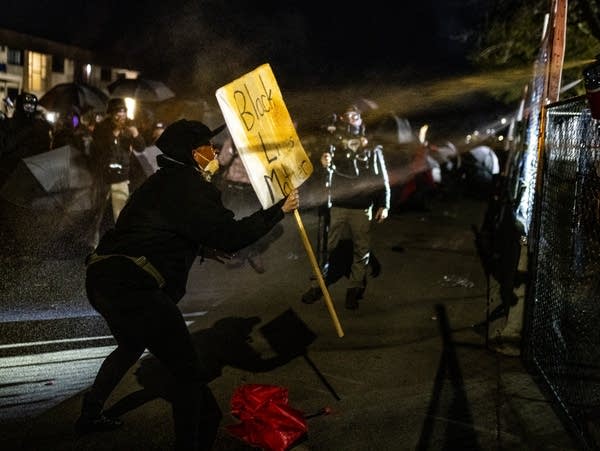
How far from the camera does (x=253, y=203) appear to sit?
10.7 metres

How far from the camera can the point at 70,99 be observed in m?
13.3

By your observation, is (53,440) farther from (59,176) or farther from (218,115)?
(218,115)

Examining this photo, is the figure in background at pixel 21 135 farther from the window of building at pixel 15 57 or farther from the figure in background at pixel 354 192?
the window of building at pixel 15 57

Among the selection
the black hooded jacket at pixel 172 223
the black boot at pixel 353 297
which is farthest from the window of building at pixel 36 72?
the black hooded jacket at pixel 172 223

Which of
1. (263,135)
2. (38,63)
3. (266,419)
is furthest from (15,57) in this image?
(266,419)

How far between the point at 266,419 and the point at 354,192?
380cm

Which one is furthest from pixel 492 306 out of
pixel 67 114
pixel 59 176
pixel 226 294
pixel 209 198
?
pixel 67 114

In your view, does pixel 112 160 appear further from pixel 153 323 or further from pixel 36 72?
pixel 36 72

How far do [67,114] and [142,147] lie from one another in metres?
3.90

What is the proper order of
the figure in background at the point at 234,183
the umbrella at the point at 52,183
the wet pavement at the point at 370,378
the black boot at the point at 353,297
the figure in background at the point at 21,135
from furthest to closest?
the figure in background at the point at 234,183, the figure in background at the point at 21,135, the umbrella at the point at 52,183, the black boot at the point at 353,297, the wet pavement at the point at 370,378

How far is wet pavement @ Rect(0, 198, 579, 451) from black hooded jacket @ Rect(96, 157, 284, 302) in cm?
122

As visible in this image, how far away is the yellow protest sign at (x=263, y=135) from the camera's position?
4.27 metres

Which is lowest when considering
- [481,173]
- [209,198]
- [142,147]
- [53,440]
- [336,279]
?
[481,173]

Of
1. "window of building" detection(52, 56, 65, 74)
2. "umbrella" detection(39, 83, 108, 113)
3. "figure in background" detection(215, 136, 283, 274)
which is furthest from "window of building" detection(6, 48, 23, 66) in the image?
"figure in background" detection(215, 136, 283, 274)
